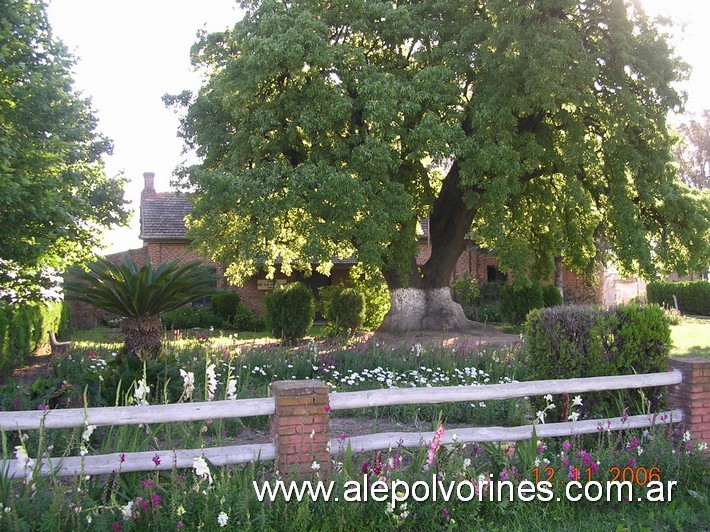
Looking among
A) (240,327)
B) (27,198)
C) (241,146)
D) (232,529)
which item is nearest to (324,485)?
(232,529)

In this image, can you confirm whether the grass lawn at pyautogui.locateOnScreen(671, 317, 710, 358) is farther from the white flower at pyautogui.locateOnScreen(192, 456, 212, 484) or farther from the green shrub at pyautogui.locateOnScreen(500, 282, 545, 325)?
the white flower at pyautogui.locateOnScreen(192, 456, 212, 484)

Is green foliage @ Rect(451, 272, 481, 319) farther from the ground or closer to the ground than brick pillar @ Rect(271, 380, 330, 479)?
farther from the ground

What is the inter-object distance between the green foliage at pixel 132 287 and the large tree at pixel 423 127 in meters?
5.85

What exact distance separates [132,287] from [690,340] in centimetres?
1599

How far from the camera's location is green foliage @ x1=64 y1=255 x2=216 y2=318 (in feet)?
29.0

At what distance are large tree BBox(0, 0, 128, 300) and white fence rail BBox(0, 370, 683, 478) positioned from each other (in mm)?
5431

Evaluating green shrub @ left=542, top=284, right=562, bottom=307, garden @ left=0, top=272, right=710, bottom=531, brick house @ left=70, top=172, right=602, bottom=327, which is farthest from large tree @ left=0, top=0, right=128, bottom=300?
green shrub @ left=542, top=284, right=562, bottom=307

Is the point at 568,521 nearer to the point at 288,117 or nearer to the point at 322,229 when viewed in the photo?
the point at 322,229

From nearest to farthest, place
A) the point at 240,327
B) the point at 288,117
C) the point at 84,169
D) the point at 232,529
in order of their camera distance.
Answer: the point at 232,529 < the point at 84,169 < the point at 288,117 < the point at 240,327

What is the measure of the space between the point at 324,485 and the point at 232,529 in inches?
27.6

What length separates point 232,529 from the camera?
4.01 meters

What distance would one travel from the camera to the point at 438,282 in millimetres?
19562

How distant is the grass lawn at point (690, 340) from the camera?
14.9 m

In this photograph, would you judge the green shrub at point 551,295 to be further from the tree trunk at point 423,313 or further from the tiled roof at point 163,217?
the tiled roof at point 163,217
